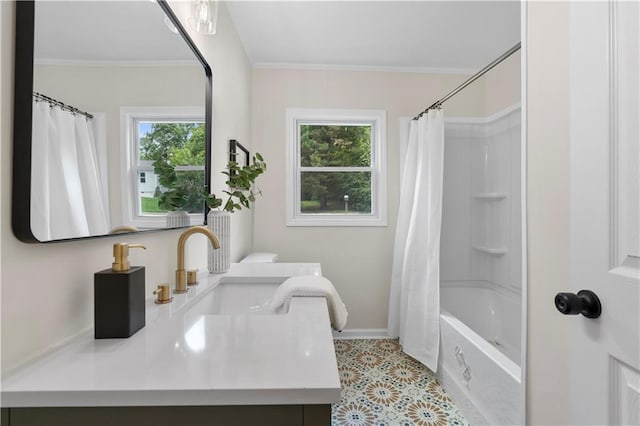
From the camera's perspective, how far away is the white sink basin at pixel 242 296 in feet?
4.09

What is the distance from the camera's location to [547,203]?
970 mm

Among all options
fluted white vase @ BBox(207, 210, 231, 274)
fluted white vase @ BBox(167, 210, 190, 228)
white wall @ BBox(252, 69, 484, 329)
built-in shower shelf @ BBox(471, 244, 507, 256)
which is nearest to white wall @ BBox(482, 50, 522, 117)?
white wall @ BBox(252, 69, 484, 329)

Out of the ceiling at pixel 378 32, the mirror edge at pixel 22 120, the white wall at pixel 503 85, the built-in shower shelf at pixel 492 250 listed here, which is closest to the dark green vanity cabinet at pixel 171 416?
the mirror edge at pixel 22 120

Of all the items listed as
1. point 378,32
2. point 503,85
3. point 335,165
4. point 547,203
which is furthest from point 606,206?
point 503,85

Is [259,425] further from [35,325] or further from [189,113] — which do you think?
[189,113]

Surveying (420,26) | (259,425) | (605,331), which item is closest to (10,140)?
(259,425)

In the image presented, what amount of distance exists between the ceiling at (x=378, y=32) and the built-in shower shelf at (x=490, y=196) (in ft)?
3.74

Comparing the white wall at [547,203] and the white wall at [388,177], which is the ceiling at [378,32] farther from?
the white wall at [547,203]

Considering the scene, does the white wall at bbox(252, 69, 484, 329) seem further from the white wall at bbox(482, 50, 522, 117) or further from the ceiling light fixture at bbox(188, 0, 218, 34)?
the ceiling light fixture at bbox(188, 0, 218, 34)

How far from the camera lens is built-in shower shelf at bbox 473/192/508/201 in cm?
262

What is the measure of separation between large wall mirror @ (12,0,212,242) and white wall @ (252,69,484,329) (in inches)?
58.1

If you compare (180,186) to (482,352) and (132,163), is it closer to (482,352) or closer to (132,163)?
(132,163)

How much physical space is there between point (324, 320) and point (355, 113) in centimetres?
233

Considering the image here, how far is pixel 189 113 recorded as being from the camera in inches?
50.3
